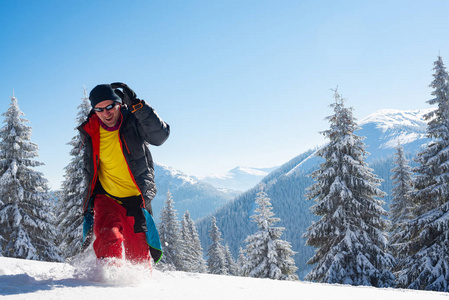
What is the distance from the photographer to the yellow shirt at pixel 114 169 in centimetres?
335

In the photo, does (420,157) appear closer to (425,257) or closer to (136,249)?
(425,257)

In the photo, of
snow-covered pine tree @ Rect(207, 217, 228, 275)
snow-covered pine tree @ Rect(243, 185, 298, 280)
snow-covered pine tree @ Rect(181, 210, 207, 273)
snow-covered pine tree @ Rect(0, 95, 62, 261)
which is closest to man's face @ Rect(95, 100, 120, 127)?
snow-covered pine tree @ Rect(243, 185, 298, 280)

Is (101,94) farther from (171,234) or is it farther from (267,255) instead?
(171,234)

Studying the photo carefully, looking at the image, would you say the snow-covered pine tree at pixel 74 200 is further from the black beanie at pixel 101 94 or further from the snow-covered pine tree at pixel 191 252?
the snow-covered pine tree at pixel 191 252

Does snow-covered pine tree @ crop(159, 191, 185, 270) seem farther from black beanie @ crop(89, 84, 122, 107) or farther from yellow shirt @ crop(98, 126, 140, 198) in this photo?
black beanie @ crop(89, 84, 122, 107)

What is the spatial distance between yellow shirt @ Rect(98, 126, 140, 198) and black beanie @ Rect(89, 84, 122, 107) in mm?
371

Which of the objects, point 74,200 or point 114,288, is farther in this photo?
point 74,200

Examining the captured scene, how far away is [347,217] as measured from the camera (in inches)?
535

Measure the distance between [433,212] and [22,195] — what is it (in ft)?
68.1

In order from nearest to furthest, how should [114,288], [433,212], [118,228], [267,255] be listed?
[114,288] < [118,228] < [433,212] < [267,255]

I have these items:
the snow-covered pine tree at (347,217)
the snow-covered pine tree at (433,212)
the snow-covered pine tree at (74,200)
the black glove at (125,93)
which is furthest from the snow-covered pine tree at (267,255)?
the black glove at (125,93)

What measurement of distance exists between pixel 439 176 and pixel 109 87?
46.4 ft

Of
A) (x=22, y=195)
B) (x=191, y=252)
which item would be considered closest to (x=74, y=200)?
(x=22, y=195)

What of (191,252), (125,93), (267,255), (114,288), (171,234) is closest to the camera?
(114,288)
